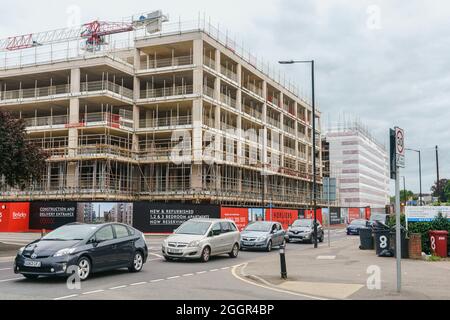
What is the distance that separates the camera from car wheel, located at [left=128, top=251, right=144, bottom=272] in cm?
1505

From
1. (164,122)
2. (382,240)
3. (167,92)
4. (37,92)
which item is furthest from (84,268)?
(37,92)

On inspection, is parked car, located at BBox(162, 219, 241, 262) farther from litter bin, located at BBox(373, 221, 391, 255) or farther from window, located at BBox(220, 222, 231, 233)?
litter bin, located at BBox(373, 221, 391, 255)

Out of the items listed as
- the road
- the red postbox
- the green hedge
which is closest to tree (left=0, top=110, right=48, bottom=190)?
the road

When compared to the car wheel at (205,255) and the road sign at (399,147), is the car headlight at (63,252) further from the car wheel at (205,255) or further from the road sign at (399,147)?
the road sign at (399,147)

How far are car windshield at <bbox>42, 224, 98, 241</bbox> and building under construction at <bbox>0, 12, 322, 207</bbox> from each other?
3404cm

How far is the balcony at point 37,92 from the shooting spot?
54719 mm

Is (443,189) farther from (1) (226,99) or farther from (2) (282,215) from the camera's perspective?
(1) (226,99)

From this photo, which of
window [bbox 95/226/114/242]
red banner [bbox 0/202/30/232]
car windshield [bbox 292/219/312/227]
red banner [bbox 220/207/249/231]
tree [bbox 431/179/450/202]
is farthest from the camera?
tree [bbox 431/179/450/202]

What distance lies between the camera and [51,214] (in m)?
38.7

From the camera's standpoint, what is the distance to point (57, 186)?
172 ft

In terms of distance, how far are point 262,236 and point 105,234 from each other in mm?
12207
